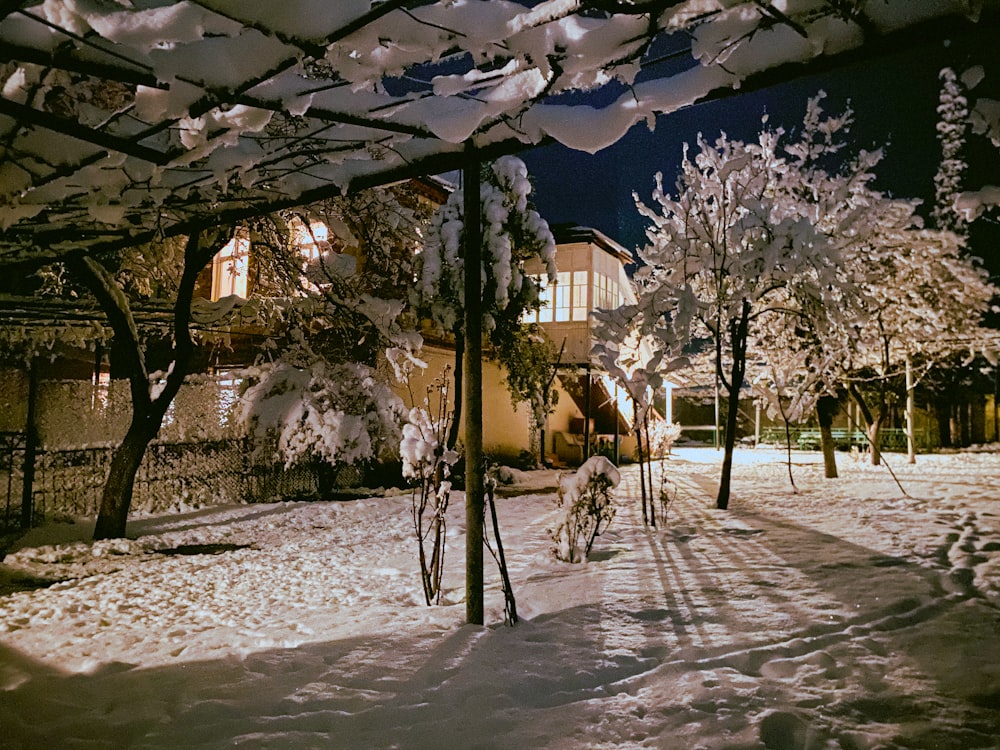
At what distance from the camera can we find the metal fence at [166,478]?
30.2 ft

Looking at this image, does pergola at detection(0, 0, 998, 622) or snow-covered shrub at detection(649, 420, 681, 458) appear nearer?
pergola at detection(0, 0, 998, 622)

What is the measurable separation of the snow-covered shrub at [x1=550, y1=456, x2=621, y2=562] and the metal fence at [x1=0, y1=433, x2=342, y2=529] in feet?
23.9

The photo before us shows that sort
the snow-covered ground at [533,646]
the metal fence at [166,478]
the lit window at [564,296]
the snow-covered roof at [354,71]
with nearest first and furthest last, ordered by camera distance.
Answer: the snow-covered roof at [354,71], the snow-covered ground at [533,646], the metal fence at [166,478], the lit window at [564,296]

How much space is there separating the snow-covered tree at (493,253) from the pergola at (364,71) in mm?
4001

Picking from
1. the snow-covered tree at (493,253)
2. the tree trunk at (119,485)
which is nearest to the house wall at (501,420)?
the snow-covered tree at (493,253)

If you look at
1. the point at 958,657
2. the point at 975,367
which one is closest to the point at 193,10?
the point at 958,657

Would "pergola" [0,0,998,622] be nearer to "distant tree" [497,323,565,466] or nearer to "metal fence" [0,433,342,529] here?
"metal fence" [0,433,342,529]

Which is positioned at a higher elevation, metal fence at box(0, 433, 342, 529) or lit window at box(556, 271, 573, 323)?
lit window at box(556, 271, 573, 323)

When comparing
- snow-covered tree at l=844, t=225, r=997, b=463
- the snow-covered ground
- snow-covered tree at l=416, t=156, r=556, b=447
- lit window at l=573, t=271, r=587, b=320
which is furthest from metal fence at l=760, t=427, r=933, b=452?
the snow-covered ground

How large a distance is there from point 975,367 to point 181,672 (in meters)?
34.7

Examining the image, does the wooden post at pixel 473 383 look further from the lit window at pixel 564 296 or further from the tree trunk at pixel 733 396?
the lit window at pixel 564 296

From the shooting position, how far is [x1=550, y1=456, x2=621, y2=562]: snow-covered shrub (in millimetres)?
5973

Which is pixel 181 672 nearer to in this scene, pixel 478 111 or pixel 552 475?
pixel 478 111

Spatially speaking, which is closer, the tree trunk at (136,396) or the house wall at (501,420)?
the tree trunk at (136,396)
